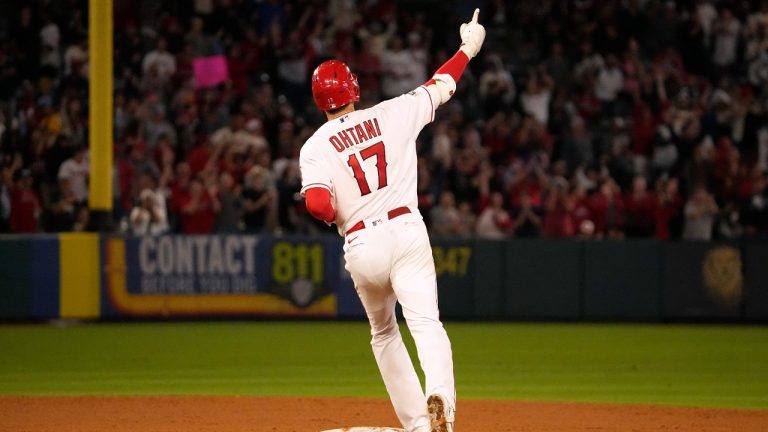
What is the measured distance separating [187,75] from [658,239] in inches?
302

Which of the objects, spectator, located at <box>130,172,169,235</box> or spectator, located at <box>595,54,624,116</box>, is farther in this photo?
spectator, located at <box>595,54,624,116</box>

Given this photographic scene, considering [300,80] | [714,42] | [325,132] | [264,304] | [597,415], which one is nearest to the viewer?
[325,132]

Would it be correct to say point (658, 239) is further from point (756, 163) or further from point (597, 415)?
point (597, 415)

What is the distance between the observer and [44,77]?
1973cm

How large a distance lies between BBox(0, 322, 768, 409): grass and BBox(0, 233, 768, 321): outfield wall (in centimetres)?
33

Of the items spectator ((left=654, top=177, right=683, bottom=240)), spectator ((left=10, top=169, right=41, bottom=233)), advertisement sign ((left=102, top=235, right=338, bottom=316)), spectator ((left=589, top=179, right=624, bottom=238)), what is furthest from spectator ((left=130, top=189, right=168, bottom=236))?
spectator ((left=654, top=177, right=683, bottom=240))

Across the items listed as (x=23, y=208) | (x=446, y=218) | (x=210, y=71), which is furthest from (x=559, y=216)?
(x=23, y=208)

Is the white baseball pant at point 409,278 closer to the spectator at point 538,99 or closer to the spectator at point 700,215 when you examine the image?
the spectator at point 700,215

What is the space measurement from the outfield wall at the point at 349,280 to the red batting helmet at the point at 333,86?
10.1 meters

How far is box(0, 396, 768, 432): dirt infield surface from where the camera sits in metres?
8.53

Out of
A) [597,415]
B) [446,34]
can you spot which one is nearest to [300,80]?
[446,34]

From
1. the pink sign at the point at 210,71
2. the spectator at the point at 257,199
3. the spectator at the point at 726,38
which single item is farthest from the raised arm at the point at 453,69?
the spectator at the point at 726,38

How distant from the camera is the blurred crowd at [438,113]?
18031 millimetres

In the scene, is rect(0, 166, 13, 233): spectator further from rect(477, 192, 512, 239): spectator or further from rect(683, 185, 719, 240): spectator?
rect(683, 185, 719, 240): spectator
